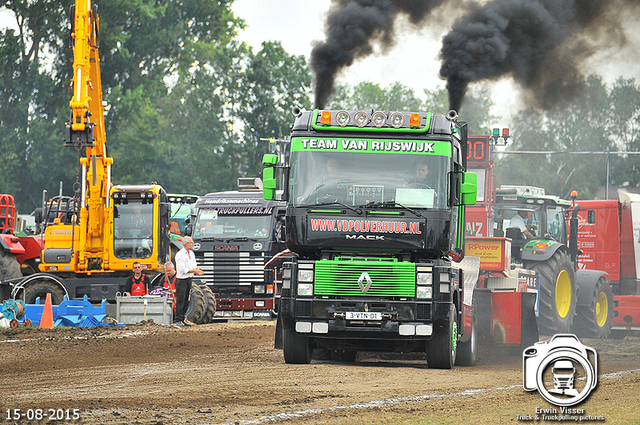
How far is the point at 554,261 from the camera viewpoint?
18.7m

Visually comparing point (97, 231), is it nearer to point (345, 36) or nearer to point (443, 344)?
point (345, 36)

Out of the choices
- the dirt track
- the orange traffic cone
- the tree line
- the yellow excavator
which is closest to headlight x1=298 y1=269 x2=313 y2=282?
the dirt track

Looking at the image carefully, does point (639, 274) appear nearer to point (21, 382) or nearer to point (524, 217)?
point (524, 217)

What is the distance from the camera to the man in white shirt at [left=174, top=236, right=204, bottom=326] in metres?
18.6

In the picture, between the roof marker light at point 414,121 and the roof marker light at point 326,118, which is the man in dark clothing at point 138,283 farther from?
the roof marker light at point 414,121

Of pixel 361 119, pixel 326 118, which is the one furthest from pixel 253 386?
pixel 361 119

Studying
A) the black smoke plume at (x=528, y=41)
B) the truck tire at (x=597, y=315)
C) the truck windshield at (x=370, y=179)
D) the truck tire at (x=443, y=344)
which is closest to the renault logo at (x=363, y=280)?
the truck windshield at (x=370, y=179)

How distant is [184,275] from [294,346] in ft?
22.0

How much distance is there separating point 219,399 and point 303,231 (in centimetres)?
349

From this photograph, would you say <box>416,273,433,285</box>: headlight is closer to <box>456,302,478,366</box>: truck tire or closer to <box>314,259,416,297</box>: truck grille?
<box>314,259,416,297</box>: truck grille

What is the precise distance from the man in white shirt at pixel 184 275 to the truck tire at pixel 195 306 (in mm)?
771

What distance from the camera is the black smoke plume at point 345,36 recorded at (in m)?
17.9

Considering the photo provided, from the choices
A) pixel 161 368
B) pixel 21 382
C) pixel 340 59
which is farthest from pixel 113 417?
pixel 340 59

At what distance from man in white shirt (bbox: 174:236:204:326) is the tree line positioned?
28821mm
